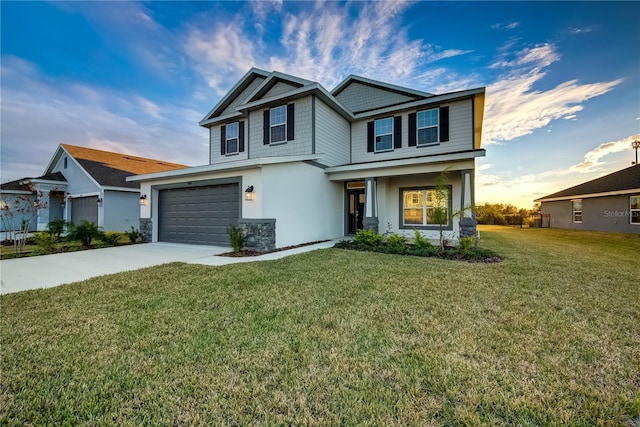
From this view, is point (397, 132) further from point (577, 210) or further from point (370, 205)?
point (577, 210)

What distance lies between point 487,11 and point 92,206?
64.5ft

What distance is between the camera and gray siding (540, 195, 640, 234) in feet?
50.7

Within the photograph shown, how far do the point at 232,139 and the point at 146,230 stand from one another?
5520 millimetres

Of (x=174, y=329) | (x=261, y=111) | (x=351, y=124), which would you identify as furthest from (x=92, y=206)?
(x=174, y=329)

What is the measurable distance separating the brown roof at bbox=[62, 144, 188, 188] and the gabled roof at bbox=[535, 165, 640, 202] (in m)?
27.8

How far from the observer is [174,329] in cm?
304

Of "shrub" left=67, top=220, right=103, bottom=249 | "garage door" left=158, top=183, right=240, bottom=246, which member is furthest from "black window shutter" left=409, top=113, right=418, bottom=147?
→ "shrub" left=67, top=220, right=103, bottom=249

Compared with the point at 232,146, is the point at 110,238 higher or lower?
lower

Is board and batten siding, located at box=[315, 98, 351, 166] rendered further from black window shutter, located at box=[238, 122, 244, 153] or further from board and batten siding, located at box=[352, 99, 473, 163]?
black window shutter, located at box=[238, 122, 244, 153]

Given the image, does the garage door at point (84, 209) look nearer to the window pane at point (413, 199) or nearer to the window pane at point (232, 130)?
the window pane at point (232, 130)

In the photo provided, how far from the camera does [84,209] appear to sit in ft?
49.7

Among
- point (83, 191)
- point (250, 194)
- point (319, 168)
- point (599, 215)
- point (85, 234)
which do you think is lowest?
point (85, 234)

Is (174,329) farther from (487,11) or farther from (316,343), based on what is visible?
(487,11)

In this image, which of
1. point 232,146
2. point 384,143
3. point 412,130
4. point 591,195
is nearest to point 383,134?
point 384,143
